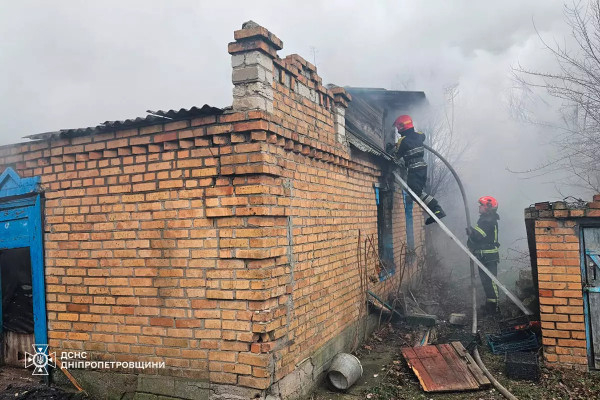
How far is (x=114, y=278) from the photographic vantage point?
414 centimetres

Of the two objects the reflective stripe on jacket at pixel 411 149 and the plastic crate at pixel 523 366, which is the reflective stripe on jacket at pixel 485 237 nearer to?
the reflective stripe on jacket at pixel 411 149

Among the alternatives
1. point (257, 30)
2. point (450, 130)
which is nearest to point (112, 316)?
point (257, 30)

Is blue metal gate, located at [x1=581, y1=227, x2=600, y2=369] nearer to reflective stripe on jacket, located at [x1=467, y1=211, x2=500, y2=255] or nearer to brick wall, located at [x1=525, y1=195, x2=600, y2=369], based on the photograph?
brick wall, located at [x1=525, y1=195, x2=600, y2=369]

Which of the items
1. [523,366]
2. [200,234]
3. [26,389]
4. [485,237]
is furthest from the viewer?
[485,237]

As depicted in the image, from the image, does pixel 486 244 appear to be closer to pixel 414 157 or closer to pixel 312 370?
pixel 414 157

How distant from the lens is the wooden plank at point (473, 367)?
4703 millimetres

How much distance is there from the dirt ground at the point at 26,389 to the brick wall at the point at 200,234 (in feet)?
1.50

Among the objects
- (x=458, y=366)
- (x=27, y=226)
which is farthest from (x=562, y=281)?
(x=27, y=226)

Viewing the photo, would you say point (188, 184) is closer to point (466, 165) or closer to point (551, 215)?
point (551, 215)

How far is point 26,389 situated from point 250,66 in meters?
4.12

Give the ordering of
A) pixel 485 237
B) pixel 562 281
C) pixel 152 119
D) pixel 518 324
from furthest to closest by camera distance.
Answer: pixel 485 237 → pixel 518 324 → pixel 562 281 → pixel 152 119

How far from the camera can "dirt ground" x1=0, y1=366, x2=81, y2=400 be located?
4113mm

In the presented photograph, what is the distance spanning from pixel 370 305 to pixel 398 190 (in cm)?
338

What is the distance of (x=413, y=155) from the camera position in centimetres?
839
